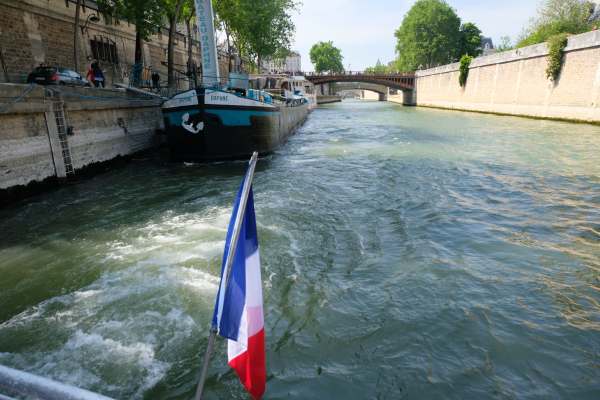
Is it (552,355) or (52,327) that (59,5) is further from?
(552,355)

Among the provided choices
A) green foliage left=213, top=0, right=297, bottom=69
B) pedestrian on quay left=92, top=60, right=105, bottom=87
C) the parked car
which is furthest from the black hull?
green foliage left=213, top=0, right=297, bottom=69

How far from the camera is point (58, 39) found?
18.9 m

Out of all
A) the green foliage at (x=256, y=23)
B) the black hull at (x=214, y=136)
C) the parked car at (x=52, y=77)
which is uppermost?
the green foliage at (x=256, y=23)

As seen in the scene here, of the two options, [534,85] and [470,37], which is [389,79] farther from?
[534,85]

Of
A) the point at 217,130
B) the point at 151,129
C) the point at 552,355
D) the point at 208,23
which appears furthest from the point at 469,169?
the point at 151,129

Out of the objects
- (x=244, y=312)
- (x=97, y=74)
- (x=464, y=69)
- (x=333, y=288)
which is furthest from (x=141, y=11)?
(x=464, y=69)

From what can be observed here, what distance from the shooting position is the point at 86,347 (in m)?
3.65

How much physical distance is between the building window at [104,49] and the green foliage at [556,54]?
27644 millimetres

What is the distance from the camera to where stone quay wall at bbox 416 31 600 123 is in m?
21.5

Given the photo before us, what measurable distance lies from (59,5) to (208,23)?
1080 cm

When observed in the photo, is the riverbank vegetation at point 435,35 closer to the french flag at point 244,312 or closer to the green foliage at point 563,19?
the green foliage at point 563,19

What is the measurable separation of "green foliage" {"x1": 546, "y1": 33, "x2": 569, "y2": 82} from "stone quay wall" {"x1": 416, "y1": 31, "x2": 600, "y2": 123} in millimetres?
363

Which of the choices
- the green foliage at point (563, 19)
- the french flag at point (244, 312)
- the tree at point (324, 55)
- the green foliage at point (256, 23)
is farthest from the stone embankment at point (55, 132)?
the tree at point (324, 55)

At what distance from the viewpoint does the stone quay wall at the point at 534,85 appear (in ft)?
70.4
